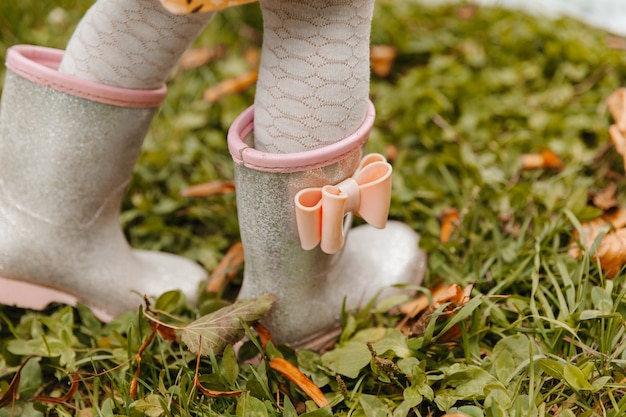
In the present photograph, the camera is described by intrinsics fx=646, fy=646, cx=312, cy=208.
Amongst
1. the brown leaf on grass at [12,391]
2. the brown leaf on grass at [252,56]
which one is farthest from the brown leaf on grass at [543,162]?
the brown leaf on grass at [12,391]

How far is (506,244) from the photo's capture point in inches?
46.3

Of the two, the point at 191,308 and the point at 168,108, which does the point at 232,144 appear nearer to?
the point at 191,308

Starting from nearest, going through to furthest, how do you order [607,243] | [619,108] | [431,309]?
1. [431,309]
2. [607,243]
3. [619,108]

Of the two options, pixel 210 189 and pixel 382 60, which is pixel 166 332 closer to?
pixel 210 189

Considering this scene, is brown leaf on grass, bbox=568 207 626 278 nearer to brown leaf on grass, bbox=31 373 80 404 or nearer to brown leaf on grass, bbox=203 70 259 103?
brown leaf on grass, bbox=31 373 80 404

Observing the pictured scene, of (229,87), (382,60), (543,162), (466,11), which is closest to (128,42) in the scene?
(229,87)

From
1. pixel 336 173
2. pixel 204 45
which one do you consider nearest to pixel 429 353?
pixel 336 173

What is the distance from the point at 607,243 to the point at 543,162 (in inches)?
14.8

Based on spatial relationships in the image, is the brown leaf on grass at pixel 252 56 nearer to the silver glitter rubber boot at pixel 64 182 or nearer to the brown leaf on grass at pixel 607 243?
the silver glitter rubber boot at pixel 64 182

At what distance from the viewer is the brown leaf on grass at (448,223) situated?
1234mm

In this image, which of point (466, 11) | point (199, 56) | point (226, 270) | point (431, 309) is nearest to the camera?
point (431, 309)

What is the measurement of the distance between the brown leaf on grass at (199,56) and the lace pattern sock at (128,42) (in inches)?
33.9

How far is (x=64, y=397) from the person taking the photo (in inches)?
37.1

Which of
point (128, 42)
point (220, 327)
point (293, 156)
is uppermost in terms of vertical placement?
point (128, 42)
